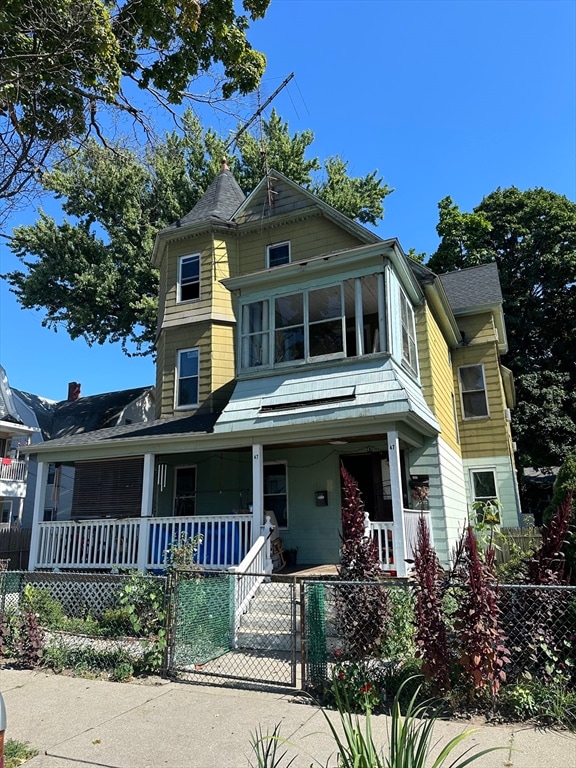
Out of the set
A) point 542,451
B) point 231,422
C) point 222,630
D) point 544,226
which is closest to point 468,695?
point 222,630

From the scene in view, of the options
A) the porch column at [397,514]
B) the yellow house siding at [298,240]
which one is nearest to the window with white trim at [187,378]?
the yellow house siding at [298,240]

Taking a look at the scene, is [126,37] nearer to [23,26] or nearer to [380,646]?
[23,26]

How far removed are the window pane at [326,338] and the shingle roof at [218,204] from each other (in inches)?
230

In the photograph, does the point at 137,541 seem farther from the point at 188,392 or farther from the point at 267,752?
the point at 267,752

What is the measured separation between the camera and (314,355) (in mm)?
11156

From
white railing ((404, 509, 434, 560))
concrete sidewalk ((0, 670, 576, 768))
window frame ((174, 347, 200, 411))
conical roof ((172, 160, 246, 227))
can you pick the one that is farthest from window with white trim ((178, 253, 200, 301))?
concrete sidewalk ((0, 670, 576, 768))

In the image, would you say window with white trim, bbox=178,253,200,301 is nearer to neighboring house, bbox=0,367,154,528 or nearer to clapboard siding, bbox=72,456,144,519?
clapboard siding, bbox=72,456,144,519

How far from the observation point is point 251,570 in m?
9.29

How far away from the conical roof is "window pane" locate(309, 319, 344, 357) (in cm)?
585

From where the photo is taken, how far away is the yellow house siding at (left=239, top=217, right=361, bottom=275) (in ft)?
45.8

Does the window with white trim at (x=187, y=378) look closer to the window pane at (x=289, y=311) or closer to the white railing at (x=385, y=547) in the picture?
the window pane at (x=289, y=311)

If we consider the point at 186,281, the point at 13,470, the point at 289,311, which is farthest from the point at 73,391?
the point at 289,311

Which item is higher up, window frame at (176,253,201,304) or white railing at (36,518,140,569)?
window frame at (176,253,201,304)

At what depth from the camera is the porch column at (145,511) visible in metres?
11.0
